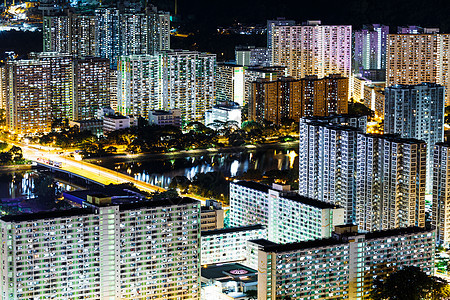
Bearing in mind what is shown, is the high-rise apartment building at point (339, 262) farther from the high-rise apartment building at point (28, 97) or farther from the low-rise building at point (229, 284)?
the high-rise apartment building at point (28, 97)

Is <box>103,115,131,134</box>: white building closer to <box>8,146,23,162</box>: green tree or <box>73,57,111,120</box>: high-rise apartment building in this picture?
<box>73,57,111,120</box>: high-rise apartment building

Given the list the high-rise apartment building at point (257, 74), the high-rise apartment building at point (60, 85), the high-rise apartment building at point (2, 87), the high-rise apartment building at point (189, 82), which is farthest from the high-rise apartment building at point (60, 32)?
the high-rise apartment building at point (257, 74)

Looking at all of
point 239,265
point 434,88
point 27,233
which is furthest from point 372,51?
point 27,233

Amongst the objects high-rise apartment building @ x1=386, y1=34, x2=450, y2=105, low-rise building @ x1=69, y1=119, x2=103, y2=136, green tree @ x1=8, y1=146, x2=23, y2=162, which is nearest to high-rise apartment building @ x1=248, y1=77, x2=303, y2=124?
high-rise apartment building @ x1=386, y1=34, x2=450, y2=105

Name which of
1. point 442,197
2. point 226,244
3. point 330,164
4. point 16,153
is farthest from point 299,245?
point 16,153

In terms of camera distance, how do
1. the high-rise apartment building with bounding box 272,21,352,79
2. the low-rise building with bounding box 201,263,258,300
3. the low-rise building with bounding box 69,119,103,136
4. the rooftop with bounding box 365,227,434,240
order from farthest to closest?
1. the high-rise apartment building with bounding box 272,21,352,79
2. the low-rise building with bounding box 69,119,103,136
3. the rooftop with bounding box 365,227,434,240
4. the low-rise building with bounding box 201,263,258,300

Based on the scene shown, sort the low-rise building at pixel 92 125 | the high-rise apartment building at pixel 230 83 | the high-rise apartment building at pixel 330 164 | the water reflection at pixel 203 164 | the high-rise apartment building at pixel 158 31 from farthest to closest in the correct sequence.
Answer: the high-rise apartment building at pixel 158 31, the high-rise apartment building at pixel 230 83, the low-rise building at pixel 92 125, the water reflection at pixel 203 164, the high-rise apartment building at pixel 330 164

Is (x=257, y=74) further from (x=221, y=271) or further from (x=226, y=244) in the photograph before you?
(x=221, y=271)
